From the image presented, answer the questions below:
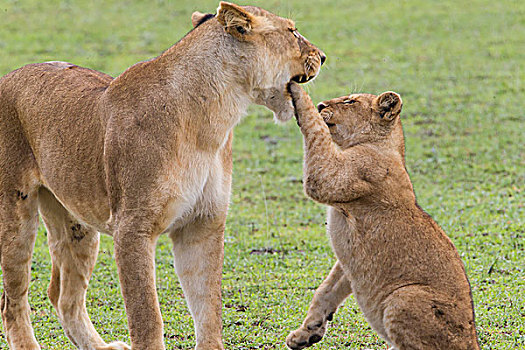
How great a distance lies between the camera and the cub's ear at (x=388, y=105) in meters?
5.33

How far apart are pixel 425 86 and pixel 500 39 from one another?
10.7 feet

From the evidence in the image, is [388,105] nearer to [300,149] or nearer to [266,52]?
[266,52]

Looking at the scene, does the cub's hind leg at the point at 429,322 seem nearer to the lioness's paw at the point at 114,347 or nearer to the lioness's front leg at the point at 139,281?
the lioness's front leg at the point at 139,281

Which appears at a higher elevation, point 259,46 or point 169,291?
point 259,46

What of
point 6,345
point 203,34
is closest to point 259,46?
point 203,34

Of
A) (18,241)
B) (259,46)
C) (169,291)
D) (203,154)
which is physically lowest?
(169,291)

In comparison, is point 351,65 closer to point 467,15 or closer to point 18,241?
point 467,15

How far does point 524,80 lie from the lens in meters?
13.7

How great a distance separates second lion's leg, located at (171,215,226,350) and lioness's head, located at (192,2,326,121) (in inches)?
32.1

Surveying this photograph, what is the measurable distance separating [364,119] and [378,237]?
80 cm

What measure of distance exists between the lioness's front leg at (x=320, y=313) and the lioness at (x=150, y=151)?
532 mm

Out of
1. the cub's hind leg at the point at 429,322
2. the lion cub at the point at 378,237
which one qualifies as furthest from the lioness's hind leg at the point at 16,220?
the cub's hind leg at the point at 429,322

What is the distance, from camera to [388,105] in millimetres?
5367

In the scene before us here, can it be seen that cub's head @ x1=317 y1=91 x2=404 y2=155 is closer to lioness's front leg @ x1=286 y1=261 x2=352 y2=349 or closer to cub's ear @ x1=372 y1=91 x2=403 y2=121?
cub's ear @ x1=372 y1=91 x2=403 y2=121
